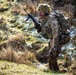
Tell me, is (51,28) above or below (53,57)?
above

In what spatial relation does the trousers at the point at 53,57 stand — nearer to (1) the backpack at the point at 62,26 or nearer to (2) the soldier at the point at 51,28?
(2) the soldier at the point at 51,28

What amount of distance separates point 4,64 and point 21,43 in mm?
3015

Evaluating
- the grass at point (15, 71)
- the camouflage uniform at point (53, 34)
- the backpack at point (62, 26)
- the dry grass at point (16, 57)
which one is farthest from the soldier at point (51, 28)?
the dry grass at point (16, 57)

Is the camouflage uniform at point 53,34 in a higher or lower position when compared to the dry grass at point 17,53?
higher

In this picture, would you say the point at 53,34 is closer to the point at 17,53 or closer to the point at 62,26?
the point at 62,26

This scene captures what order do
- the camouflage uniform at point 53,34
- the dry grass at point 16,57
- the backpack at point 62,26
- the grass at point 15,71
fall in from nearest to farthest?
the grass at point 15,71 → the camouflage uniform at point 53,34 → the backpack at point 62,26 → the dry grass at point 16,57

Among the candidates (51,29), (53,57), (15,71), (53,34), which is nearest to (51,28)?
(51,29)

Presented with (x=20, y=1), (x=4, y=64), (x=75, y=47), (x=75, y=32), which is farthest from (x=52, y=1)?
(x=4, y=64)

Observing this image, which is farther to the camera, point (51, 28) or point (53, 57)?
point (53, 57)

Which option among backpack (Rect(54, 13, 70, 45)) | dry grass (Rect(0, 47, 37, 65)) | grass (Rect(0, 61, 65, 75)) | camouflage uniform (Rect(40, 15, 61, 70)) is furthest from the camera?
dry grass (Rect(0, 47, 37, 65))

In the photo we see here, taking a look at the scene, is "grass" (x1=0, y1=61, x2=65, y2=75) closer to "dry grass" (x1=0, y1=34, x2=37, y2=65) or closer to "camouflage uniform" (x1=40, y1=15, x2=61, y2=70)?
"camouflage uniform" (x1=40, y1=15, x2=61, y2=70)

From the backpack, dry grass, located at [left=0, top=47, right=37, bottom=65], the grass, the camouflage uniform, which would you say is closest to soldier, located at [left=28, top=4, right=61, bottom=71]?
the camouflage uniform

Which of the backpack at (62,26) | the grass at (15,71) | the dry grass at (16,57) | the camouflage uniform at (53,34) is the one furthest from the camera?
the dry grass at (16,57)

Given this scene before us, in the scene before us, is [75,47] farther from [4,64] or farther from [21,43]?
[4,64]
